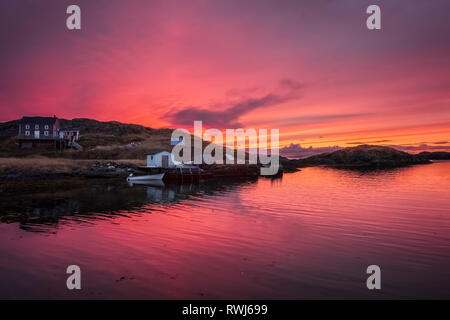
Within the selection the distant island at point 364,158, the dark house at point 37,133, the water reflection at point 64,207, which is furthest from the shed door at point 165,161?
the distant island at point 364,158

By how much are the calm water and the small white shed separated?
1516 inches

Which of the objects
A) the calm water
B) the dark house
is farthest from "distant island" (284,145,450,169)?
the calm water

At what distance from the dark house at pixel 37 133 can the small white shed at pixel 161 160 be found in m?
38.2

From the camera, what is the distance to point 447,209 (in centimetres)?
2567

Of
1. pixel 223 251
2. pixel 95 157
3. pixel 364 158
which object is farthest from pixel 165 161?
pixel 364 158

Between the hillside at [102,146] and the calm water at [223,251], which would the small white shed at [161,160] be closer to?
the hillside at [102,146]

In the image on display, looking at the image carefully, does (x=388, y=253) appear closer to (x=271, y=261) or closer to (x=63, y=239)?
(x=271, y=261)

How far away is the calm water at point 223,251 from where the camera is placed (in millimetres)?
10203

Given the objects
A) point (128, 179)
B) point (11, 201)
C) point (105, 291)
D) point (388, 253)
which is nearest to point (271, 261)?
point (388, 253)

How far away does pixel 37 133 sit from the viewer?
80.8m

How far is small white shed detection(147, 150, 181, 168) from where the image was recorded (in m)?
65.0

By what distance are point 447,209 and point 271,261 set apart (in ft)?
75.4

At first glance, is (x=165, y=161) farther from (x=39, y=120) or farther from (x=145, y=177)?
(x=39, y=120)

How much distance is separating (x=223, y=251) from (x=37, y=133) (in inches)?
3473
